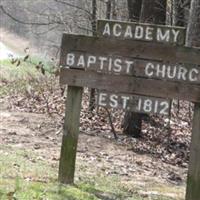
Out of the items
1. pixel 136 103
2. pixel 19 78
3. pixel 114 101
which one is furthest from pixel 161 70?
pixel 19 78

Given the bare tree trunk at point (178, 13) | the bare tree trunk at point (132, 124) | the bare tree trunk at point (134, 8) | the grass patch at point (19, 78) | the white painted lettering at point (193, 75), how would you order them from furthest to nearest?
the grass patch at point (19, 78) → the bare tree trunk at point (178, 13) → the bare tree trunk at point (134, 8) → the bare tree trunk at point (132, 124) → the white painted lettering at point (193, 75)

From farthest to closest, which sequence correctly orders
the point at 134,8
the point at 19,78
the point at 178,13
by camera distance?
1. the point at 19,78
2. the point at 178,13
3. the point at 134,8

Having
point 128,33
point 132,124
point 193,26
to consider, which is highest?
point 193,26

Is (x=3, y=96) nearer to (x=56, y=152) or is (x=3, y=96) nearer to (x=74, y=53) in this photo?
(x=56, y=152)

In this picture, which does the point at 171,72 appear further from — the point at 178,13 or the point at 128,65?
the point at 178,13

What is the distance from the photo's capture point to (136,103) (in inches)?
259

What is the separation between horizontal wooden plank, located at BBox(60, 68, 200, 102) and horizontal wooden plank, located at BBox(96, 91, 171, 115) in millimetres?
57

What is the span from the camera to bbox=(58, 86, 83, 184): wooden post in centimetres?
684

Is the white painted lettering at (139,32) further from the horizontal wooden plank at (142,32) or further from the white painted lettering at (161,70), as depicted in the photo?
the white painted lettering at (161,70)

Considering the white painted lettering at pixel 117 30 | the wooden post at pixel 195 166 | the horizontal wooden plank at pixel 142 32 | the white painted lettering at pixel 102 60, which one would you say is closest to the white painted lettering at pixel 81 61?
the white painted lettering at pixel 102 60

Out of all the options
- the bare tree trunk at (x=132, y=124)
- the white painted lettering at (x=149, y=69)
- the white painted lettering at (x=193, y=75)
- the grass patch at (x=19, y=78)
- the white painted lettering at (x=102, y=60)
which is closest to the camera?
the white painted lettering at (x=193, y=75)

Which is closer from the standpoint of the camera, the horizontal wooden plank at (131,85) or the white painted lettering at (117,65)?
the horizontal wooden plank at (131,85)

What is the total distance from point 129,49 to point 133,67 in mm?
210

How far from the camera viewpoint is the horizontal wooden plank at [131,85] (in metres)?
6.47
